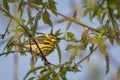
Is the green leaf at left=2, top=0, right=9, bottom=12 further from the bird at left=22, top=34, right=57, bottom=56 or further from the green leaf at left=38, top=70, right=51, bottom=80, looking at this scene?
the green leaf at left=38, top=70, right=51, bottom=80

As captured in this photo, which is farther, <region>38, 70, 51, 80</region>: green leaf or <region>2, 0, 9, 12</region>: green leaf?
<region>38, 70, 51, 80</region>: green leaf

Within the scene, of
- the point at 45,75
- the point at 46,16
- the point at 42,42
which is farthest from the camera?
the point at 42,42

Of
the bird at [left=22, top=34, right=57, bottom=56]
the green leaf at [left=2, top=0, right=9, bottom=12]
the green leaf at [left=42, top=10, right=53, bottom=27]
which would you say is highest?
the green leaf at [left=2, top=0, right=9, bottom=12]

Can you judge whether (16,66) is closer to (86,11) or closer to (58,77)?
(86,11)

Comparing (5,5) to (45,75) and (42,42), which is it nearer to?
(45,75)

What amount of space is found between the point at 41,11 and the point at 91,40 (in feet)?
1.22

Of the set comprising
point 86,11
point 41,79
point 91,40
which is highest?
point 86,11

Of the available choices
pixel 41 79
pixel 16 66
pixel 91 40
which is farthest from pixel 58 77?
pixel 16 66

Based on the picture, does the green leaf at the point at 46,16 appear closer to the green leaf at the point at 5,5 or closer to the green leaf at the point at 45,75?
the green leaf at the point at 5,5

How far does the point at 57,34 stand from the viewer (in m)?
2.99

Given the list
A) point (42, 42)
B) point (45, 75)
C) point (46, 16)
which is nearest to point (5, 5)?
point (46, 16)

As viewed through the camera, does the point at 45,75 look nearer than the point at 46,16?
No

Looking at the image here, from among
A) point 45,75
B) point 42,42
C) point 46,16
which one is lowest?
point 42,42

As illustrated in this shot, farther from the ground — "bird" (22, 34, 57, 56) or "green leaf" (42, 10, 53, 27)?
"green leaf" (42, 10, 53, 27)
